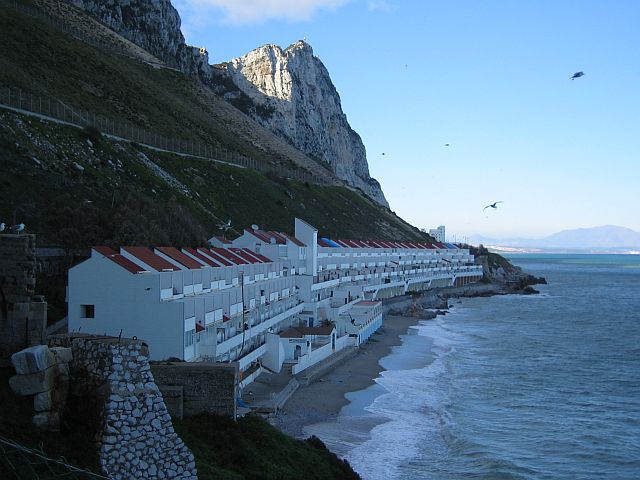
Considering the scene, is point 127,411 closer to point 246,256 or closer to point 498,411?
point 498,411

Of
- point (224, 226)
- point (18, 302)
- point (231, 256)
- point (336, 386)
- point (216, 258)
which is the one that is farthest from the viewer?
point (224, 226)

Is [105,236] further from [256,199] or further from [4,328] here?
[256,199]

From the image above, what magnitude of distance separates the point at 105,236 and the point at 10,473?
28.9m

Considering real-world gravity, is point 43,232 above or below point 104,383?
above

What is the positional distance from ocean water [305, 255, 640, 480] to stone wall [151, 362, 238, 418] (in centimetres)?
835

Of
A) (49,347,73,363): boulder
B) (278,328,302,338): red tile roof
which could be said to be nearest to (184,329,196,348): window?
(278,328,302,338): red tile roof

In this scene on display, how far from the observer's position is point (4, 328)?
10.9m

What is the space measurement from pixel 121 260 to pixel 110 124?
46.2 meters

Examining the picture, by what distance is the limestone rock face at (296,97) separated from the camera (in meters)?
152

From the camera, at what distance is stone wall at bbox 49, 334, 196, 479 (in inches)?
391

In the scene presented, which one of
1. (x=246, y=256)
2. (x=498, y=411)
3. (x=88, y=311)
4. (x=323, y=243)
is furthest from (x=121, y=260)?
(x=323, y=243)

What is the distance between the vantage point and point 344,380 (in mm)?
35438

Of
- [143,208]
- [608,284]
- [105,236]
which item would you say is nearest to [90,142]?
[143,208]

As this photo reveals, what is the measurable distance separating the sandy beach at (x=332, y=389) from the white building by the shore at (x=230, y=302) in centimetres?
135
